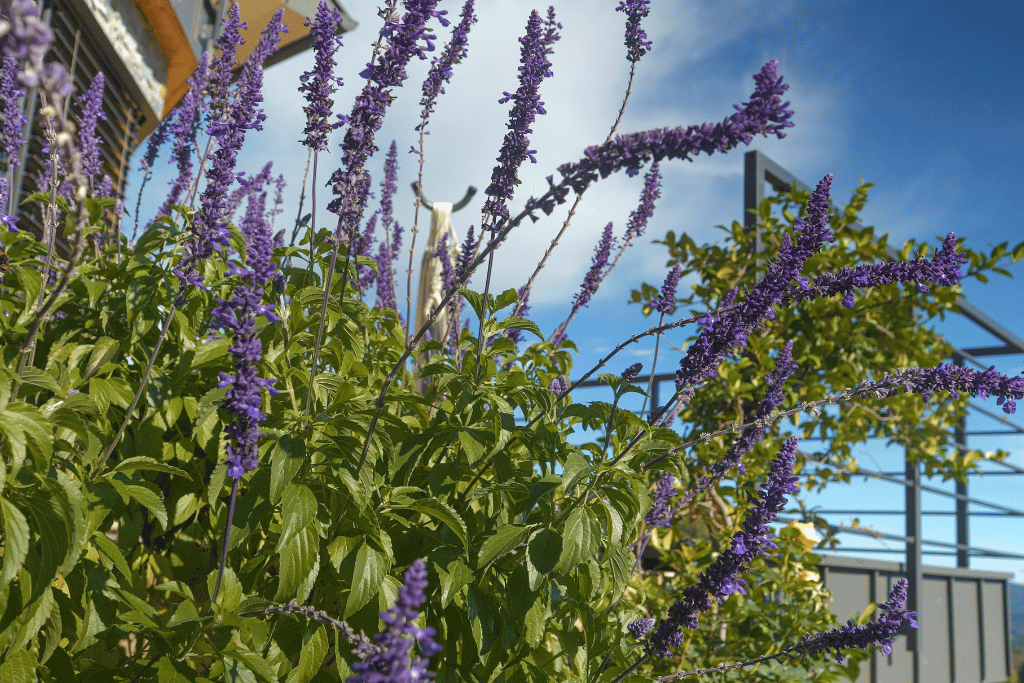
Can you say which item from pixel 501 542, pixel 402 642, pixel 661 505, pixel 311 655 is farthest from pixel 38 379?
pixel 661 505

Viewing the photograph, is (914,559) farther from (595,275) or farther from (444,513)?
(444,513)

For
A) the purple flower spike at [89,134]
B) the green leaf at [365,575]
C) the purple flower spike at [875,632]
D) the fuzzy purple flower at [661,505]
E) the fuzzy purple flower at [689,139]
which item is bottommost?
the green leaf at [365,575]

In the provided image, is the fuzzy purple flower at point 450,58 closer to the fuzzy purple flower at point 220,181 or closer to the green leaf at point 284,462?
the fuzzy purple flower at point 220,181

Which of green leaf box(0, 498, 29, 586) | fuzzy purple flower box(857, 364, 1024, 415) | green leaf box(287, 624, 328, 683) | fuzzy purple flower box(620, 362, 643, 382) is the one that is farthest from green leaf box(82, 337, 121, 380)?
fuzzy purple flower box(857, 364, 1024, 415)

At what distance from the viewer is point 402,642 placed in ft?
2.10

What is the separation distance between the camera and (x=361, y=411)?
1485 mm

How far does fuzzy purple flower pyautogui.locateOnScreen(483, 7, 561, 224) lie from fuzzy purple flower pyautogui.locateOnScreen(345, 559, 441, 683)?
0.92m

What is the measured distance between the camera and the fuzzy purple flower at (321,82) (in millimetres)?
1516

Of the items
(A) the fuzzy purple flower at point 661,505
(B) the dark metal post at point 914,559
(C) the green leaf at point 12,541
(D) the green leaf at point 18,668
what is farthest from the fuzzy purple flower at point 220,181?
(B) the dark metal post at point 914,559

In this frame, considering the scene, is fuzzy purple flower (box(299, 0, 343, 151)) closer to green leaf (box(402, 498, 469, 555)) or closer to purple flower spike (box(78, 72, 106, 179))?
green leaf (box(402, 498, 469, 555))

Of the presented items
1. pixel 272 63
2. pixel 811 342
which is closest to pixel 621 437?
pixel 811 342

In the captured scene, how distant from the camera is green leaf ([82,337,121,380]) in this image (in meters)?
1.68

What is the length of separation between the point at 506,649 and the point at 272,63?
9391mm

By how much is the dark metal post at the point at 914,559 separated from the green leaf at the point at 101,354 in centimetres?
480
